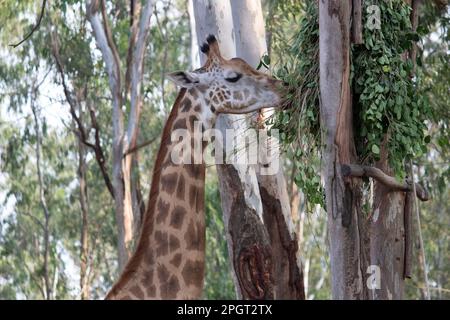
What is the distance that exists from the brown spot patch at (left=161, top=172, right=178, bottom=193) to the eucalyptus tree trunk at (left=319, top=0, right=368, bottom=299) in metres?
1.02

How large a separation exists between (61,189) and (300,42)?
18.9m

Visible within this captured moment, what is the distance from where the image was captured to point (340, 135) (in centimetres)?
733

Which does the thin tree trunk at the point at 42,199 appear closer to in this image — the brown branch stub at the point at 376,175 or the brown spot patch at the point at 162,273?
the brown branch stub at the point at 376,175

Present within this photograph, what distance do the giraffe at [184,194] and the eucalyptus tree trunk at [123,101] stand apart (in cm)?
931

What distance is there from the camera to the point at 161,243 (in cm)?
704

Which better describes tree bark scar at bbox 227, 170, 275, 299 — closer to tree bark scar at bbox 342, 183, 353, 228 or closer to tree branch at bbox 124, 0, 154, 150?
tree bark scar at bbox 342, 183, 353, 228

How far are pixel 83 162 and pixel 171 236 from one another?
1627cm

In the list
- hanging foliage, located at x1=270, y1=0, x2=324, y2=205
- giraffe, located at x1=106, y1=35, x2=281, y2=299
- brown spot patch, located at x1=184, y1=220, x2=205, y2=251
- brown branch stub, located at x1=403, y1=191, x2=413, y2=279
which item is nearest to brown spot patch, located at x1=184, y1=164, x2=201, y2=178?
giraffe, located at x1=106, y1=35, x2=281, y2=299

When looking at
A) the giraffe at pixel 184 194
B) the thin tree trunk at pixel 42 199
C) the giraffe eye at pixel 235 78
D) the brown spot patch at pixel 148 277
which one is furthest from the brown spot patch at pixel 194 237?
the thin tree trunk at pixel 42 199

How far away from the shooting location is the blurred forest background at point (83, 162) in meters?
20.8

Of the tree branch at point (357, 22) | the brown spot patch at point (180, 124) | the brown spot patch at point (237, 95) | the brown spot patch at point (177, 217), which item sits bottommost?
the brown spot patch at point (177, 217)

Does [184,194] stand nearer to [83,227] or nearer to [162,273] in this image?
[162,273]

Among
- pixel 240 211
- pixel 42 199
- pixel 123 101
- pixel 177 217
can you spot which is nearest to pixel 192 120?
pixel 177 217
